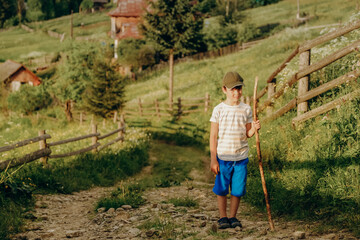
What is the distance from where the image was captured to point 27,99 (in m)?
31.1

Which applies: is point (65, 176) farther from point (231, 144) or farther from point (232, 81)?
point (232, 81)

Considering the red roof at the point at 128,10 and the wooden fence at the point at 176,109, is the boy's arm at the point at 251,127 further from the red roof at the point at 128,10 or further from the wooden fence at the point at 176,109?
the red roof at the point at 128,10

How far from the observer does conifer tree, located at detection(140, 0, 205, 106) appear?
22.0 m

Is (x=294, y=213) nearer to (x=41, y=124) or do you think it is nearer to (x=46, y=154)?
(x=46, y=154)

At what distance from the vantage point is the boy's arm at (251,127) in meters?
4.18

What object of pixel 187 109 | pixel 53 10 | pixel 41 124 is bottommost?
pixel 41 124

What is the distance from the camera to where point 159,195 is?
7391 millimetres

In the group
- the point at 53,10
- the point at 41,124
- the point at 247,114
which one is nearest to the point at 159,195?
the point at 247,114

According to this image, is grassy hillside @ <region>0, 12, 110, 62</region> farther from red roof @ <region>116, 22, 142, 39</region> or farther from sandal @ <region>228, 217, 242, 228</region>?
sandal @ <region>228, 217, 242, 228</region>

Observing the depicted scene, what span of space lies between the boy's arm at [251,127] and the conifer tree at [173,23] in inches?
704

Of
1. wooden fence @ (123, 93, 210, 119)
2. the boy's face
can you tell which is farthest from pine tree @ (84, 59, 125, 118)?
the boy's face

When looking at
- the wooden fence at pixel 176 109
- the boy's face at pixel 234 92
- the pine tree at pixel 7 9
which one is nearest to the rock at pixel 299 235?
the boy's face at pixel 234 92

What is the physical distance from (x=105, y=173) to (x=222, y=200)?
595 cm

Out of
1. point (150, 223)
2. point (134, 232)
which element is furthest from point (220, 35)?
point (134, 232)
